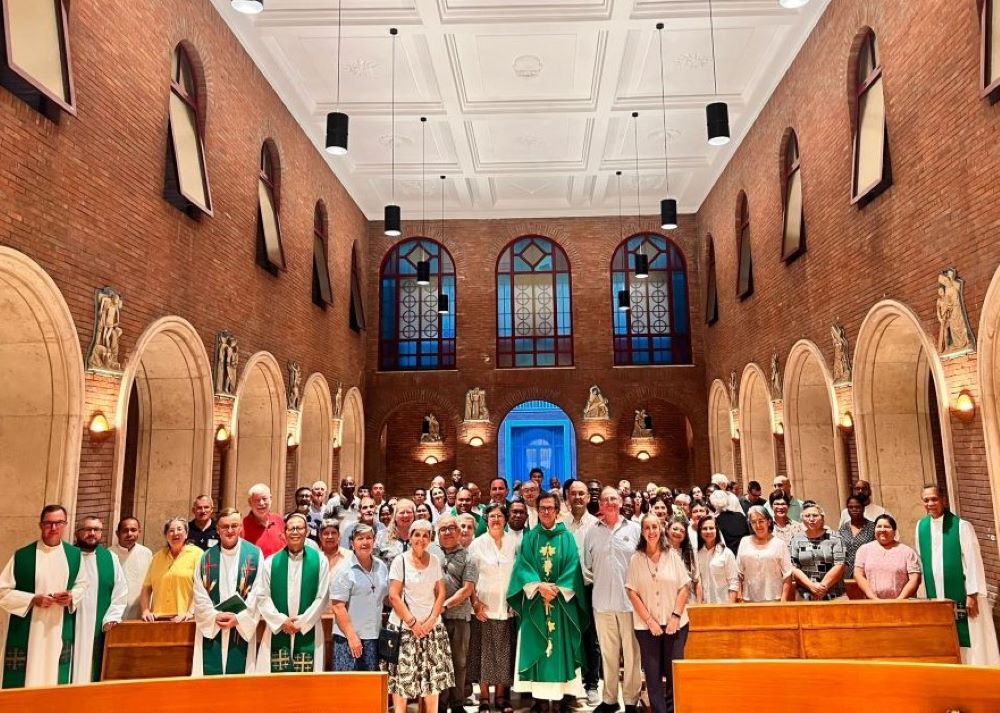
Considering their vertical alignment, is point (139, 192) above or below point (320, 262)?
below

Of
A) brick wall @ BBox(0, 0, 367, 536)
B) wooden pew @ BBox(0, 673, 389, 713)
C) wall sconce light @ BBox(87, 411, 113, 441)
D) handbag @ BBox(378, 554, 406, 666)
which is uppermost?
brick wall @ BBox(0, 0, 367, 536)

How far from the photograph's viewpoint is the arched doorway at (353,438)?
56.2 ft

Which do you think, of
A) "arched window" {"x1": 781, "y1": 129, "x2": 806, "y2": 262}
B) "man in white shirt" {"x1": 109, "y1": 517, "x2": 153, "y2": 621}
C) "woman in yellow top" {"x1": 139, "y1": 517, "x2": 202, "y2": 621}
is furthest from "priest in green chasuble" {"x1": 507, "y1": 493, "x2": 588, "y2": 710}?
"arched window" {"x1": 781, "y1": 129, "x2": 806, "y2": 262}

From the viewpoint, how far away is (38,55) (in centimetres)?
621

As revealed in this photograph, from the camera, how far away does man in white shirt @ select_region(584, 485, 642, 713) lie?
572cm

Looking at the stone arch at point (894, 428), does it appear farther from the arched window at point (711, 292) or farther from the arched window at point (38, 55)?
the arched window at point (38, 55)

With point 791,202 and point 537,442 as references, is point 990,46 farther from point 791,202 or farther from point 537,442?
point 537,442

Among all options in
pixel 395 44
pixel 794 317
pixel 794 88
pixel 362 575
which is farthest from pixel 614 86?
pixel 362 575

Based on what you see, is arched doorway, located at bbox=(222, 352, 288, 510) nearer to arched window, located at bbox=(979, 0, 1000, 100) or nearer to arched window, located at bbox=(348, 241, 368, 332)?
arched window, located at bbox=(348, 241, 368, 332)

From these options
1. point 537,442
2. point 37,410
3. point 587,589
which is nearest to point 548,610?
point 587,589

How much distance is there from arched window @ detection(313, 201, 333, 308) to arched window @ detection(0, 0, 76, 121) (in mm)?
7690

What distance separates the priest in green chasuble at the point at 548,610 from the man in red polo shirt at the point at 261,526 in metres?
2.51

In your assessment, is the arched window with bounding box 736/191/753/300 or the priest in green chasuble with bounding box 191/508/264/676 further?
the arched window with bounding box 736/191/753/300

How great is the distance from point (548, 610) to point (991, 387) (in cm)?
479
